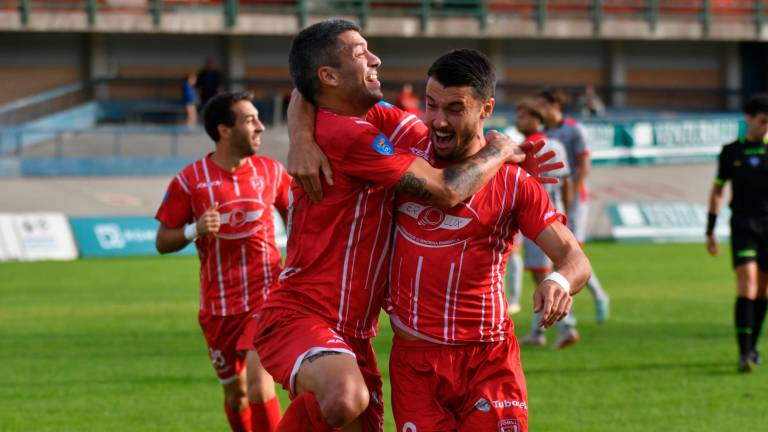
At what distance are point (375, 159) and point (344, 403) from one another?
103cm

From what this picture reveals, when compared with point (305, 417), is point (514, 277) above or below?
below

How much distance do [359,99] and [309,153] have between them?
0.33m

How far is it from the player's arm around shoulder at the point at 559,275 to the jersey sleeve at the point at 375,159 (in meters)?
0.65

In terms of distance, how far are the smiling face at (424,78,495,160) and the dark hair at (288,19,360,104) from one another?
1.59 feet

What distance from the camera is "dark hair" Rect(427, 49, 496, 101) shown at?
5.39 metres

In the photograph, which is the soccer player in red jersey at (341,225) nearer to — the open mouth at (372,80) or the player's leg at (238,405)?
the open mouth at (372,80)

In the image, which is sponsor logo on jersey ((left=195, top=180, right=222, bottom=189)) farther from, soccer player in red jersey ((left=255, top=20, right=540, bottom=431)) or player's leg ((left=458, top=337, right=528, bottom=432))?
player's leg ((left=458, top=337, right=528, bottom=432))

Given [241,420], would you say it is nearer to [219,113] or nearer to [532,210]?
[219,113]

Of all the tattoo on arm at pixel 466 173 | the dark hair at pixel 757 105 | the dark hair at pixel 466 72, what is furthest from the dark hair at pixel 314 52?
the dark hair at pixel 757 105

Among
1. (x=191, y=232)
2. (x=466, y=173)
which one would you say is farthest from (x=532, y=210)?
(x=191, y=232)

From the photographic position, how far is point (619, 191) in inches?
1148

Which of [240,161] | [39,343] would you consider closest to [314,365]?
[240,161]

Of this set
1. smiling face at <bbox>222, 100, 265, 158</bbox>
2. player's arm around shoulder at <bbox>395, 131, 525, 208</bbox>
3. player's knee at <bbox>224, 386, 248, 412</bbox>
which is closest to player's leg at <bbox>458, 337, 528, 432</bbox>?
player's arm around shoulder at <bbox>395, 131, 525, 208</bbox>

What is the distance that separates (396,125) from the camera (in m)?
5.95
